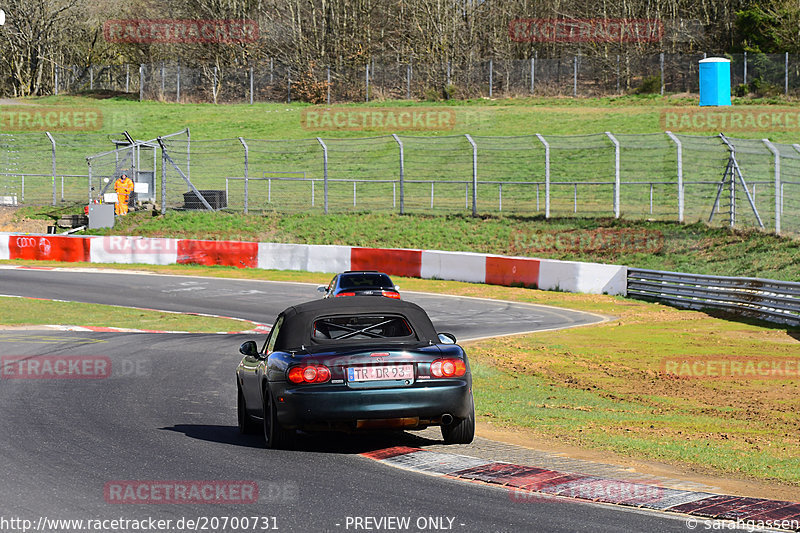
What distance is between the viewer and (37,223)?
38.7 m

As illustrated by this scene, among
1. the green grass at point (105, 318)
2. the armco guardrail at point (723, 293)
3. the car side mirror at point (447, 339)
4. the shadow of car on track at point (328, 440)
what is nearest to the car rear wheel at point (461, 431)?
the shadow of car on track at point (328, 440)

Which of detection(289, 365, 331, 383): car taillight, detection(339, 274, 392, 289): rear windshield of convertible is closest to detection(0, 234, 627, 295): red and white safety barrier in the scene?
detection(339, 274, 392, 289): rear windshield of convertible

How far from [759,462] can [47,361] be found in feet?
33.3

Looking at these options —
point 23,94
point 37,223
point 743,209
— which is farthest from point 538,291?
point 23,94

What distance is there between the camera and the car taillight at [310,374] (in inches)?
311

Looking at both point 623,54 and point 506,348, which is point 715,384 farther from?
point 623,54

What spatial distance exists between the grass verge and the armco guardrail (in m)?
0.72

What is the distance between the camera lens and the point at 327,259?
103 feet

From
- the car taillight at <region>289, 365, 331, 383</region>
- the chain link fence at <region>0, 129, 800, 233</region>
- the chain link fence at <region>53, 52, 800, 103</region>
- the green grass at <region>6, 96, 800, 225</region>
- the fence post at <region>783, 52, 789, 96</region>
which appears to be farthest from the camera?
the chain link fence at <region>53, 52, 800, 103</region>

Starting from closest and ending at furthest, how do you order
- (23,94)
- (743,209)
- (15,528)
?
(15,528), (743,209), (23,94)

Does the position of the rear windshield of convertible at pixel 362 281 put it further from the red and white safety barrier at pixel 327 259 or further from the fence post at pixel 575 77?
the fence post at pixel 575 77

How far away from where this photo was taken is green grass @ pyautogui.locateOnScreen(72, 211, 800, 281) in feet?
84.0

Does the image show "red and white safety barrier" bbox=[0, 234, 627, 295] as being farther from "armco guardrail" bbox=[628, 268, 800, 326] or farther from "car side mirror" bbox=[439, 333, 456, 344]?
"car side mirror" bbox=[439, 333, 456, 344]

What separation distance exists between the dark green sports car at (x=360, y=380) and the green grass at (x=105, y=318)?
1139 centimetres
